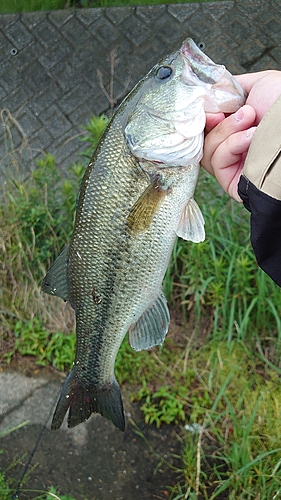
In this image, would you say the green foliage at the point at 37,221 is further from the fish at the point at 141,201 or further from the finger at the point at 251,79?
the finger at the point at 251,79

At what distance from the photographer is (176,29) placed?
511 centimetres

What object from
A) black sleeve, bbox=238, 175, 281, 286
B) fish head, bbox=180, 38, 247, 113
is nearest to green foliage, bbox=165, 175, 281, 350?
black sleeve, bbox=238, 175, 281, 286

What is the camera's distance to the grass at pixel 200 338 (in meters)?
2.73

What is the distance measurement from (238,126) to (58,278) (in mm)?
838

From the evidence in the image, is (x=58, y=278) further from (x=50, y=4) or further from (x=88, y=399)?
(x=50, y=4)

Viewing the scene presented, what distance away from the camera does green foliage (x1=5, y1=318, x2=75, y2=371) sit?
11.0 ft

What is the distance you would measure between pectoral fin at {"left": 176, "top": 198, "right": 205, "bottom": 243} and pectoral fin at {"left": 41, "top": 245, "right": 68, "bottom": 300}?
44 centimetres

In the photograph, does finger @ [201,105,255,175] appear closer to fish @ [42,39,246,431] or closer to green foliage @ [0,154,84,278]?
fish @ [42,39,246,431]

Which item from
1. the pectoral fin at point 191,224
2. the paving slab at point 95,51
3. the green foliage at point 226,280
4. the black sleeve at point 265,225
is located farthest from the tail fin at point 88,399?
the paving slab at point 95,51

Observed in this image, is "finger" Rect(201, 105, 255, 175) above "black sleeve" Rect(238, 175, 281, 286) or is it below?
above

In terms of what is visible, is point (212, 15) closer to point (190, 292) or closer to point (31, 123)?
point (31, 123)

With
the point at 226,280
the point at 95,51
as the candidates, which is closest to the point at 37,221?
the point at 226,280

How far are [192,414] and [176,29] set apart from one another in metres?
3.82

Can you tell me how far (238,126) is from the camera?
1.61 metres
